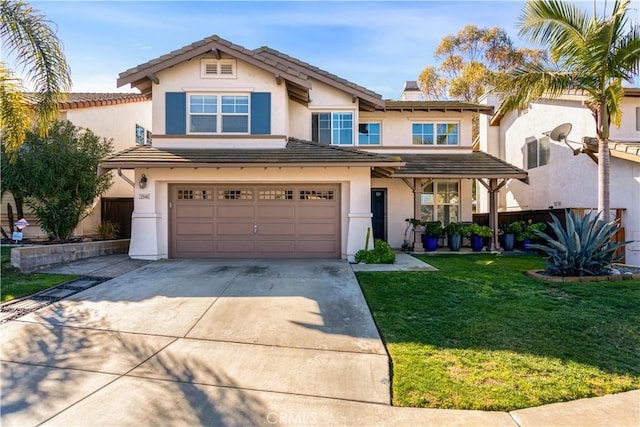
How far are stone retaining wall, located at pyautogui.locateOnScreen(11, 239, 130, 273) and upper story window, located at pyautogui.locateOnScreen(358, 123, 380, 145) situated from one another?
994 cm

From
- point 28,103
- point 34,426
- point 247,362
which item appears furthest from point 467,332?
point 28,103

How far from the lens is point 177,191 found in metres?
11.8

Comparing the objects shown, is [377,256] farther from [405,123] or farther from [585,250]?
[405,123]

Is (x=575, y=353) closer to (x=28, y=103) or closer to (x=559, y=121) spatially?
(x=28, y=103)

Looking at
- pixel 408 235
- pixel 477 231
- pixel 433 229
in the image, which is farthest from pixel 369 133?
pixel 477 231

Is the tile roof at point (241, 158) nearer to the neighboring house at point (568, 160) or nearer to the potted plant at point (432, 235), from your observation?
the potted plant at point (432, 235)

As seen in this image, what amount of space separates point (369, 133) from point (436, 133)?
281 centimetres

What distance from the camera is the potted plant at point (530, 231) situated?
1307 centimetres

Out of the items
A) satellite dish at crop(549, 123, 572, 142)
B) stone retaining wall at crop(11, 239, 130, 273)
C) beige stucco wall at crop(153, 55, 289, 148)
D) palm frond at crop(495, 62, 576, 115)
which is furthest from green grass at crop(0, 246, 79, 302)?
satellite dish at crop(549, 123, 572, 142)

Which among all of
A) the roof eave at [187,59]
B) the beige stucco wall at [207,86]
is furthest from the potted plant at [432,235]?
the roof eave at [187,59]

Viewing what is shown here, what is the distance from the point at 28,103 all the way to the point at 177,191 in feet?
13.9

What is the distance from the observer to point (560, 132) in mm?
14438

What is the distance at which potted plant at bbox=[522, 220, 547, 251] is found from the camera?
13070 millimetres
